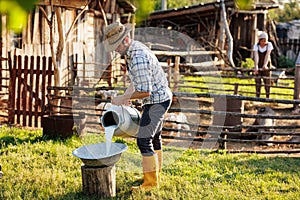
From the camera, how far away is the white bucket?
4172 mm

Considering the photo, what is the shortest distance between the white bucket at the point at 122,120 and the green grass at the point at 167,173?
2.09ft

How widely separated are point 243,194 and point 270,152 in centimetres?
249

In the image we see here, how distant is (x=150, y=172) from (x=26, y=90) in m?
4.46

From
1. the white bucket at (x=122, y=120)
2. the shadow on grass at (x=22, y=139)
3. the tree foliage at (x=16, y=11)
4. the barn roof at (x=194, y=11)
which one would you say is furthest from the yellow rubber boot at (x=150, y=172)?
the barn roof at (x=194, y=11)

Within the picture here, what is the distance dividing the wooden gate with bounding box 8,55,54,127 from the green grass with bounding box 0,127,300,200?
135 cm

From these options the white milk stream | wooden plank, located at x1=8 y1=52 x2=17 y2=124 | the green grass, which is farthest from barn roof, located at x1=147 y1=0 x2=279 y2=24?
the white milk stream

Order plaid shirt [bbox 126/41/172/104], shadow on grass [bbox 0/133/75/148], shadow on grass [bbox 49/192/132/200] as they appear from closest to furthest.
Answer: plaid shirt [bbox 126/41/172/104] < shadow on grass [bbox 49/192/132/200] < shadow on grass [bbox 0/133/75/148]

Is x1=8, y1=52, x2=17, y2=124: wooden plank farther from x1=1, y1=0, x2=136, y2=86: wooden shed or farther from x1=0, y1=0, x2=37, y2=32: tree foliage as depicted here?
x1=0, y1=0, x2=37, y2=32: tree foliage

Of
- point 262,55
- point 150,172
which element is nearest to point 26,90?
point 150,172

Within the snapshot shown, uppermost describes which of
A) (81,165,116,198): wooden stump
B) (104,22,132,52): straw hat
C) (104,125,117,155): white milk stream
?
(104,22,132,52): straw hat

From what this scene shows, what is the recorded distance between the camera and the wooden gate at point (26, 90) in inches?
317

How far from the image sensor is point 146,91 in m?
3.95

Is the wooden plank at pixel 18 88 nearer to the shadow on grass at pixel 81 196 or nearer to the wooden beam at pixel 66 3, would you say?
the wooden beam at pixel 66 3

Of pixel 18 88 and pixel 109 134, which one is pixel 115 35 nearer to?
pixel 109 134
